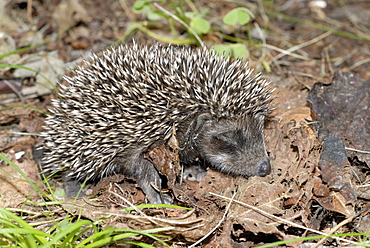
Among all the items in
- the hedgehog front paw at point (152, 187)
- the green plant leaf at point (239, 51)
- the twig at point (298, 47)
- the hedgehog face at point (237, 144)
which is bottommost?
the hedgehog front paw at point (152, 187)

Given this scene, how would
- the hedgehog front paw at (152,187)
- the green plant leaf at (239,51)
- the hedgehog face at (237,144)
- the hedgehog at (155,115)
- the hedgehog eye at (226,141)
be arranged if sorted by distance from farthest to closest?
the green plant leaf at (239,51), the hedgehog front paw at (152,187), the hedgehog eye at (226,141), the hedgehog face at (237,144), the hedgehog at (155,115)

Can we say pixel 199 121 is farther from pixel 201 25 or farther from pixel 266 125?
pixel 201 25

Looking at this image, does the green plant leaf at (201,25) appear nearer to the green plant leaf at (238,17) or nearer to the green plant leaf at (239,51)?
the green plant leaf at (238,17)

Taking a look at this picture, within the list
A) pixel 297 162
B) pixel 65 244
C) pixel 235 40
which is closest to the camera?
pixel 65 244

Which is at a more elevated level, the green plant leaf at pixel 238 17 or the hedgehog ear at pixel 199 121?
the green plant leaf at pixel 238 17

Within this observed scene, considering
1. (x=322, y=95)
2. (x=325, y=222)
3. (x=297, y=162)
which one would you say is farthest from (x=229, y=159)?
(x=322, y=95)

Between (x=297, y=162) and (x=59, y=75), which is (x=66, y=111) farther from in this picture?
(x=297, y=162)

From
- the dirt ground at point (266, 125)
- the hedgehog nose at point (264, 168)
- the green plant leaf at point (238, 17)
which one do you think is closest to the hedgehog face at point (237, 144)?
the hedgehog nose at point (264, 168)

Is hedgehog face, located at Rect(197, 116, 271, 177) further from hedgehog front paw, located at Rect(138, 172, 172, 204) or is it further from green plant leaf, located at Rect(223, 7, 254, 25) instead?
green plant leaf, located at Rect(223, 7, 254, 25)
